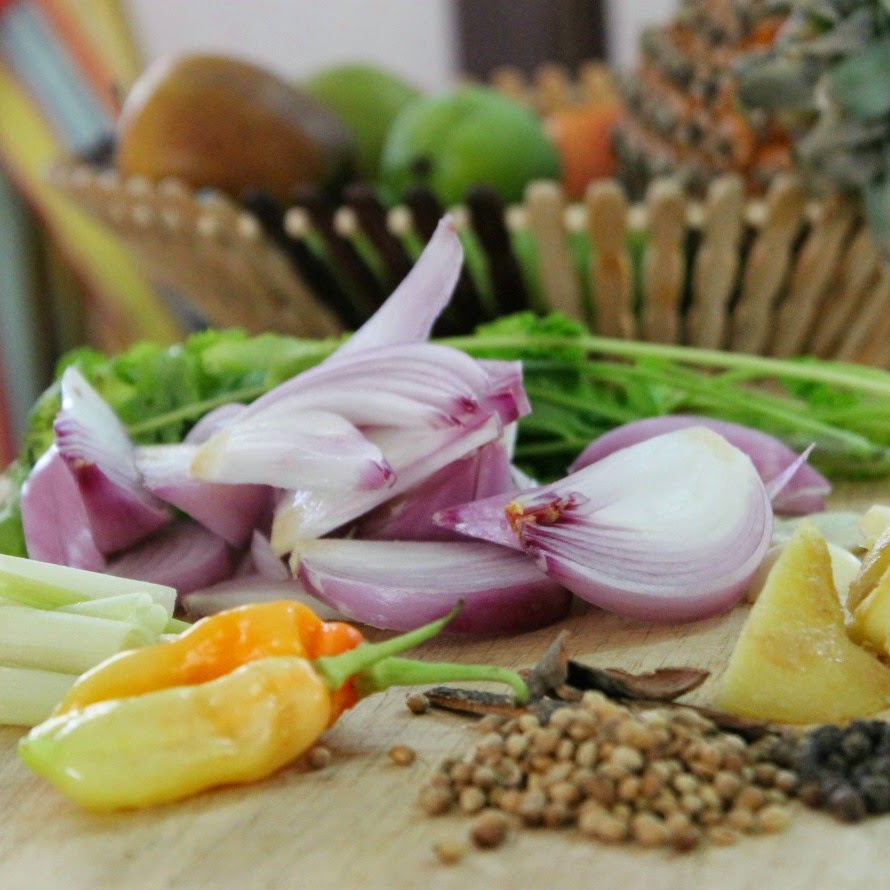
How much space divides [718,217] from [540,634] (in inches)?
28.2

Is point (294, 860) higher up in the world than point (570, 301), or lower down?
higher up

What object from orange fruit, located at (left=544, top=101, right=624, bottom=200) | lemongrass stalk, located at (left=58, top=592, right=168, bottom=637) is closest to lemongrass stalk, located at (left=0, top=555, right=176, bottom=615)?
lemongrass stalk, located at (left=58, top=592, right=168, bottom=637)

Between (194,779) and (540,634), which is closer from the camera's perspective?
(194,779)

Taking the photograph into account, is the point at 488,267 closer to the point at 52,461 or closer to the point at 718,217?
the point at 718,217

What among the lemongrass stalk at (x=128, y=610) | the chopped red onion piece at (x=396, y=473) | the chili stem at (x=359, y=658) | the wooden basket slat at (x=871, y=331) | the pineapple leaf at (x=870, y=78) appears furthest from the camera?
the wooden basket slat at (x=871, y=331)

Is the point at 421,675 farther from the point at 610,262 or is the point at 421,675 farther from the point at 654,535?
the point at 610,262

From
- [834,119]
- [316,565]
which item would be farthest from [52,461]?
[834,119]

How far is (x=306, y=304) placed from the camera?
67.7 inches

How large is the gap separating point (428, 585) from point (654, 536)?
0.16 m

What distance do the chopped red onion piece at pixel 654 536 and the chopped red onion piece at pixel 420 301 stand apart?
0.19 meters

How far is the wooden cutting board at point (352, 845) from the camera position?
24.2 inches

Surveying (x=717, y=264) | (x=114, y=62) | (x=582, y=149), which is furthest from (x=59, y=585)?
(x=114, y=62)

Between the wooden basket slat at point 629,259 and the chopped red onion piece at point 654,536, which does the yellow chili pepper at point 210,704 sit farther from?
the wooden basket slat at point 629,259

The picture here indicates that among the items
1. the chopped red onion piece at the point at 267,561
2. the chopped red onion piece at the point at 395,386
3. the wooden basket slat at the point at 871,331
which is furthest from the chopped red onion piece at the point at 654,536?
the wooden basket slat at the point at 871,331
